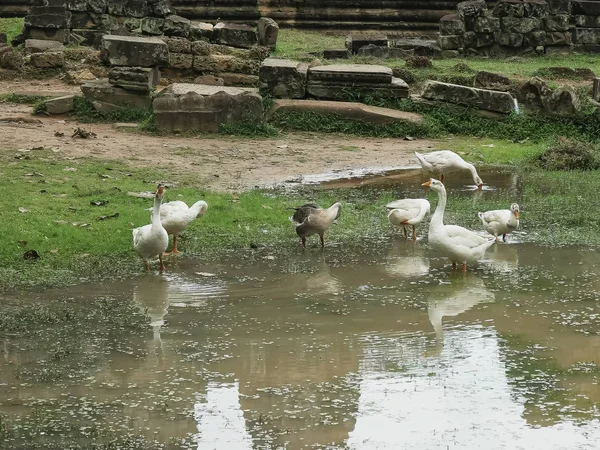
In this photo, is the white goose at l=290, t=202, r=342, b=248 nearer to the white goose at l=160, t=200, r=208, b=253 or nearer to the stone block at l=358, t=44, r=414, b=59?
the white goose at l=160, t=200, r=208, b=253

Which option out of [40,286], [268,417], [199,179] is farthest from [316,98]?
[268,417]

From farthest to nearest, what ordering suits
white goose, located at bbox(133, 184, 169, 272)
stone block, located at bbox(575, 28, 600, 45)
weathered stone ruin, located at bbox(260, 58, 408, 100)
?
stone block, located at bbox(575, 28, 600, 45), weathered stone ruin, located at bbox(260, 58, 408, 100), white goose, located at bbox(133, 184, 169, 272)

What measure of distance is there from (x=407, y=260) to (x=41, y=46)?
12336 mm

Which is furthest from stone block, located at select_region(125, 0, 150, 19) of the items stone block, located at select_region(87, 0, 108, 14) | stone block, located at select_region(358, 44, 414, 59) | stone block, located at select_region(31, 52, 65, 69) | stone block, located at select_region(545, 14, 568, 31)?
stone block, located at select_region(545, 14, 568, 31)

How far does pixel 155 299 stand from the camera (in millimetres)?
7828

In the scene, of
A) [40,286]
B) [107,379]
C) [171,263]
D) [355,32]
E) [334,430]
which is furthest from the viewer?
[355,32]

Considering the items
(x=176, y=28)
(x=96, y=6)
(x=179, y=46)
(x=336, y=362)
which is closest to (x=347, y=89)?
(x=179, y=46)

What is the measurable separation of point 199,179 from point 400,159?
9.84ft

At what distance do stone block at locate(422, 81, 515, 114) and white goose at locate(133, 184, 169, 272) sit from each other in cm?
804

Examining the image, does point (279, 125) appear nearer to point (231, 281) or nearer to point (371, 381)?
point (231, 281)

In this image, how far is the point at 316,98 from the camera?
15.9 m

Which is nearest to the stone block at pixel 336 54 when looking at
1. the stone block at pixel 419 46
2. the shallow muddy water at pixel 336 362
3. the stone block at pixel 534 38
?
the stone block at pixel 419 46

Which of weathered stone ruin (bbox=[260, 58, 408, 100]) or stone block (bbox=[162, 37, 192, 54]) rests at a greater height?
stone block (bbox=[162, 37, 192, 54])

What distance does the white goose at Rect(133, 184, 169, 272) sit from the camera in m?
8.33
